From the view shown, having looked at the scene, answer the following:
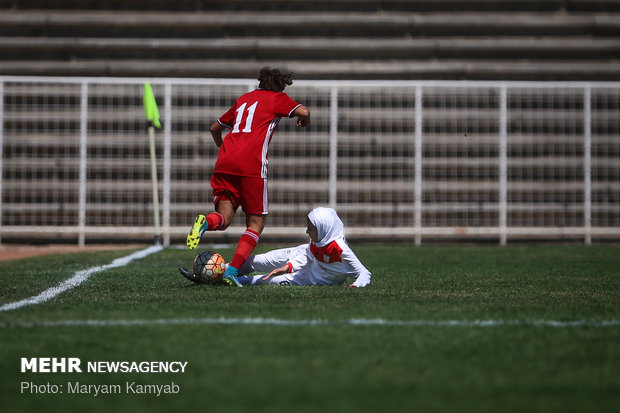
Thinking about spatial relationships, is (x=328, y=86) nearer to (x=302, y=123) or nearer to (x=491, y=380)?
(x=302, y=123)

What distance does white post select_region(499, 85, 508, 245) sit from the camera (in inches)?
359

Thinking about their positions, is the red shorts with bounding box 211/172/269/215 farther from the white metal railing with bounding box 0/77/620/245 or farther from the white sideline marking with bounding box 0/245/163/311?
the white metal railing with bounding box 0/77/620/245

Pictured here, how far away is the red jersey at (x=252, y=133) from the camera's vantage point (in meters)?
4.37

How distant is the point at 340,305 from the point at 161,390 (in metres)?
1.52

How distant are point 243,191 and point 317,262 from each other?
0.60 meters

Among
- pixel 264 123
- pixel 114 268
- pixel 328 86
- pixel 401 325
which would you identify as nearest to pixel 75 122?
pixel 328 86

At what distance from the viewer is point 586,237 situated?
365 inches

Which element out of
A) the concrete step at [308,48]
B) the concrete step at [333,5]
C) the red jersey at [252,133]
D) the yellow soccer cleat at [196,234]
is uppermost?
the concrete step at [333,5]

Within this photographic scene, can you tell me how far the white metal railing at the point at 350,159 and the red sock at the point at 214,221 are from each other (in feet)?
15.1

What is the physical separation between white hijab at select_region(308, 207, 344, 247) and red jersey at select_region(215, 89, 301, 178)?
0.44m

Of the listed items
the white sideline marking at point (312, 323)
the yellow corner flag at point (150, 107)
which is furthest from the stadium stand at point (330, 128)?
the white sideline marking at point (312, 323)

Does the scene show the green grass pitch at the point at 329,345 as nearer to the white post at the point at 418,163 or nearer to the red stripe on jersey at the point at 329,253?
the red stripe on jersey at the point at 329,253

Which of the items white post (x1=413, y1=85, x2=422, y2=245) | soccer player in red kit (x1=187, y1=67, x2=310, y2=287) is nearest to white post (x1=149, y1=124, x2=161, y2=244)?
white post (x1=413, y1=85, x2=422, y2=245)

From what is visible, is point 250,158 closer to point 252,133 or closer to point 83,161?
point 252,133
